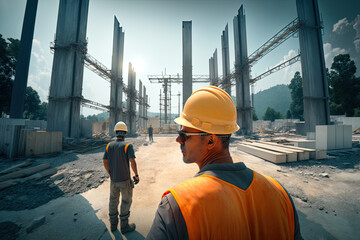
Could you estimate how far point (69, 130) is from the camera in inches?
567

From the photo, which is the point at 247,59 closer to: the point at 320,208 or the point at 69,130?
the point at 320,208

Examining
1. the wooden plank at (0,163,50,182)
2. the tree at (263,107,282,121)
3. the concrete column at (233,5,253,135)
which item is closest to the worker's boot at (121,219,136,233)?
the wooden plank at (0,163,50,182)

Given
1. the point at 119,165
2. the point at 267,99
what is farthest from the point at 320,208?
the point at 267,99

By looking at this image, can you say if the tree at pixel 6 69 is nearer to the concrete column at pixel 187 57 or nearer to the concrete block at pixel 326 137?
the concrete column at pixel 187 57

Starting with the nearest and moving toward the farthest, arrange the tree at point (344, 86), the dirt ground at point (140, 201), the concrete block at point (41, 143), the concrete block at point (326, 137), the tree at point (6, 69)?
the dirt ground at point (140, 201), the concrete block at point (41, 143), the concrete block at point (326, 137), the tree at point (6, 69), the tree at point (344, 86)

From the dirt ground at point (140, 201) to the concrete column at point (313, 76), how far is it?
10.6 meters

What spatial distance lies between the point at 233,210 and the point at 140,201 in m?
3.87

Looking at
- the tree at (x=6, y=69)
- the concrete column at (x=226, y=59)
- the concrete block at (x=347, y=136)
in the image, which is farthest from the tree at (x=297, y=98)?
the tree at (x=6, y=69)

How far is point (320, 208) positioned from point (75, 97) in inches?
801

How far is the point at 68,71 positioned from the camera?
14.7m

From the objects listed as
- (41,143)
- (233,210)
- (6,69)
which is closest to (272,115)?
(233,210)

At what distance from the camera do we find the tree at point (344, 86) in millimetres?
27312

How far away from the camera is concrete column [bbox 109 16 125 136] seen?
22.4 meters

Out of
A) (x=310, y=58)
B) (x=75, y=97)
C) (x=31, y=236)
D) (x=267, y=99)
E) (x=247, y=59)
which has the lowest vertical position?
(x=31, y=236)
